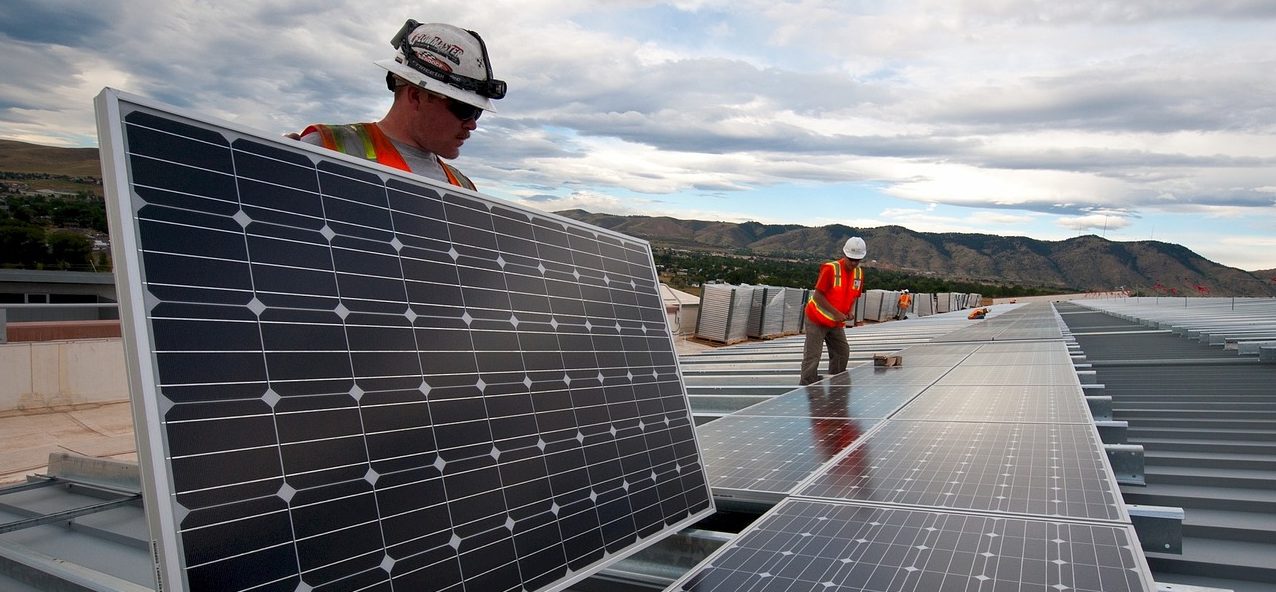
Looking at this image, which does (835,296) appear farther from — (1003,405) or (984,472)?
(984,472)

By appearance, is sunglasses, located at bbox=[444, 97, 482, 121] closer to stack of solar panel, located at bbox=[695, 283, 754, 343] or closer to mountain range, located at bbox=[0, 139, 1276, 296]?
stack of solar panel, located at bbox=[695, 283, 754, 343]

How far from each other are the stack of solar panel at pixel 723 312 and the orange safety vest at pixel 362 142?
25370 mm

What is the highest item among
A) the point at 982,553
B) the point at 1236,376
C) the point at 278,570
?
the point at 278,570

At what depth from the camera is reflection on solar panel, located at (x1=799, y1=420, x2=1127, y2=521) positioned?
11.5 ft

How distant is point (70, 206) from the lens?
46.1 m

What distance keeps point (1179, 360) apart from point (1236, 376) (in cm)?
166

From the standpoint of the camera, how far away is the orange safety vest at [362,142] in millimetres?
3291

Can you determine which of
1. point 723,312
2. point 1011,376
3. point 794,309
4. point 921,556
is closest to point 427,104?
point 921,556

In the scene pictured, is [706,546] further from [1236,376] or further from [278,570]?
[1236,376]

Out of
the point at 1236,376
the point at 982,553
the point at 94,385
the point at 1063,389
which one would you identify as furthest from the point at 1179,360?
the point at 94,385

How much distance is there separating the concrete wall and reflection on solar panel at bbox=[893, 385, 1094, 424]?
15.0 m

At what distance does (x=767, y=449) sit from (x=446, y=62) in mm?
3202

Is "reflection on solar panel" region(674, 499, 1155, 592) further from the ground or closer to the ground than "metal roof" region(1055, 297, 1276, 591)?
further from the ground

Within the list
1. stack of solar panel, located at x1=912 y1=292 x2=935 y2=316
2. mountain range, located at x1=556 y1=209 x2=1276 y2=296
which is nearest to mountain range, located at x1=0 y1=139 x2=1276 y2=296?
mountain range, located at x1=556 y1=209 x2=1276 y2=296
